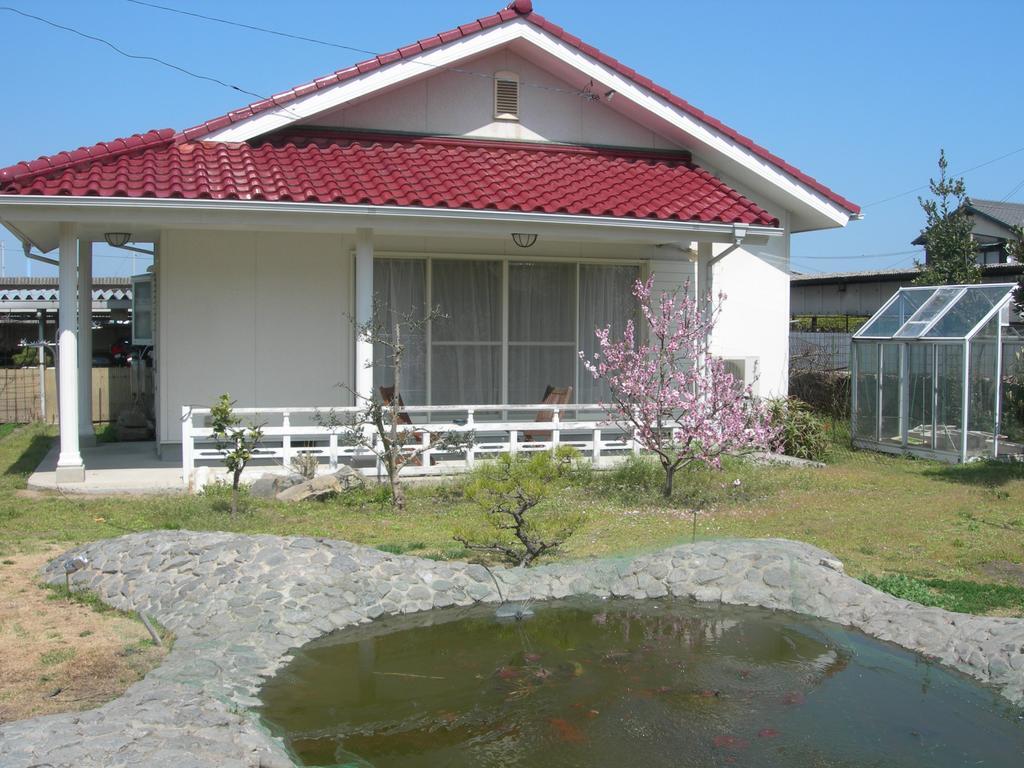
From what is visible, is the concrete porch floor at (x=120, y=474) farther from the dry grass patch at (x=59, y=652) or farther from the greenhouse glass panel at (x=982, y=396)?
the greenhouse glass panel at (x=982, y=396)

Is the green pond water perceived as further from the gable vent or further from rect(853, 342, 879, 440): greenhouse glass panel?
rect(853, 342, 879, 440): greenhouse glass panel

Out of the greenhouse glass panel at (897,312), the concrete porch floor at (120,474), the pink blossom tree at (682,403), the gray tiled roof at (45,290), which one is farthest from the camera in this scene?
the gray tiled roof at (45,290)

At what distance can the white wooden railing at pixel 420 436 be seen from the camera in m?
11.7

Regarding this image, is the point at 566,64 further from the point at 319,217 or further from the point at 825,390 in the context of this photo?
the point at 825,390

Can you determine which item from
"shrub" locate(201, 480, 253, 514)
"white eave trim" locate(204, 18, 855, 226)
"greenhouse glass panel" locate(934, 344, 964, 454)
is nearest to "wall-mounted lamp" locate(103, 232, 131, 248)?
"white eave trim" locate(204, 18, 855, 226)

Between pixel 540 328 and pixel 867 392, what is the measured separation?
561 centimetres

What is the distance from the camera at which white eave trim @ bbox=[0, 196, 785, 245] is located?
35.4 ft

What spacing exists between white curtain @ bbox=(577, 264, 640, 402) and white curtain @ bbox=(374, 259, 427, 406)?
88.5 inches

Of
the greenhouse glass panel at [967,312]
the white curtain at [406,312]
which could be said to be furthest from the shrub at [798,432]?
the white curtain at [406,312]

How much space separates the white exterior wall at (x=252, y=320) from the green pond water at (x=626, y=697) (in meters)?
6.26

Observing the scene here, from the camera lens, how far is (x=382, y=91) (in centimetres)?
1384

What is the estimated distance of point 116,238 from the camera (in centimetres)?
1268

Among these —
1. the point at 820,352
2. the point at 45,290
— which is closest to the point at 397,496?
the point at 820,352

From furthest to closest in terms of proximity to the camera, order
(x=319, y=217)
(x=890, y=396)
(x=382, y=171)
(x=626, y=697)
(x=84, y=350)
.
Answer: (x=890, y=396), (x=84, y=350), (x=382, y=171), (x=319, y=217), (x=626, y=697)
